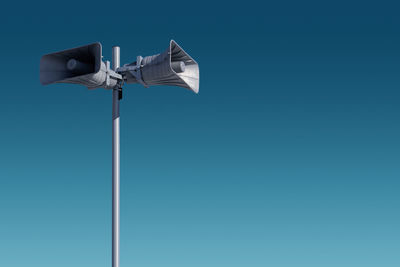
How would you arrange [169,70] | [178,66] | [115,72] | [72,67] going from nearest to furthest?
[169,70], [72,67], [178,66], [115,72]

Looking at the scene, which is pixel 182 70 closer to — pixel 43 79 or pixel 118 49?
pixel 118 49

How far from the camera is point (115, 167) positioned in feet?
42.4

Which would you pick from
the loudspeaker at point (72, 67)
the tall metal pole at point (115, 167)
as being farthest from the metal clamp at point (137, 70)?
the loudspeaker at point (72, 67)

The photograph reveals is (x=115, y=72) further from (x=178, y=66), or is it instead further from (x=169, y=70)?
(x=169, y=70)

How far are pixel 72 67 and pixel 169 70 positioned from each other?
288 cm

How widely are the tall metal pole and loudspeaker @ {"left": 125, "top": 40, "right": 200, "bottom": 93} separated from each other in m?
0.65

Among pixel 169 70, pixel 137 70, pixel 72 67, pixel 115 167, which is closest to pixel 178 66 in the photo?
pixel 169 70

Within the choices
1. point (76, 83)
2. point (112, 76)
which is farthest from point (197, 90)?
point (76, 83)

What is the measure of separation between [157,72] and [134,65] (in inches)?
45.7

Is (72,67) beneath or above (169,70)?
above

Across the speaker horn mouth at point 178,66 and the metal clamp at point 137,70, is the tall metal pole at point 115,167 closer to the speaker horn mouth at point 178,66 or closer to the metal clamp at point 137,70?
the metal clamp at point 137,70

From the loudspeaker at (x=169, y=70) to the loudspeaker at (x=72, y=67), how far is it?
3.28 feet

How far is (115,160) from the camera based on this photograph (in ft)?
42.5

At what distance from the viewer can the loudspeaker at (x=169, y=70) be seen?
12.1m
